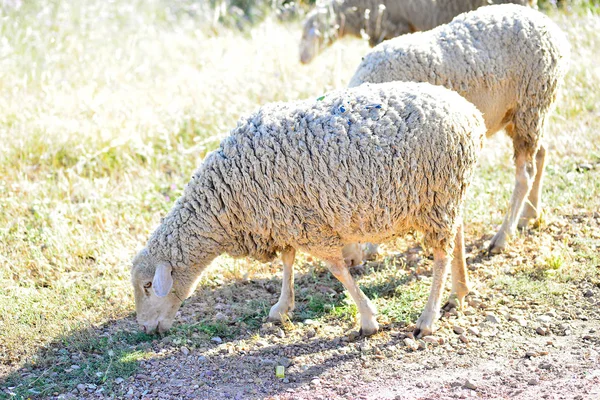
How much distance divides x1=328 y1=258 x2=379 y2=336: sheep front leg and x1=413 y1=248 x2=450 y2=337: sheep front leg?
0.28 meters

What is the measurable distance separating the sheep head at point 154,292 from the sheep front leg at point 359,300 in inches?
37.1

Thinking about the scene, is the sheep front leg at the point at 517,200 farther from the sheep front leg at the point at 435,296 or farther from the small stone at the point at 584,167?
the small stone at the point at 584,167

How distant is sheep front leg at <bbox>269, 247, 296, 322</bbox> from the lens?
4.96m

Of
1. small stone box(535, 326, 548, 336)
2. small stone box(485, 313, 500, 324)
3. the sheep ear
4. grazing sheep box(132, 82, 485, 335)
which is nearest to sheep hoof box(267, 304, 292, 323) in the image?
grazing sheep box(132, 82, 485, 335)

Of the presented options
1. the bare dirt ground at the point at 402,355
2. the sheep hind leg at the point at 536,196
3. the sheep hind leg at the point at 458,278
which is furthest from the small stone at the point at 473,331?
the sheep hind leg at the point at 536,196

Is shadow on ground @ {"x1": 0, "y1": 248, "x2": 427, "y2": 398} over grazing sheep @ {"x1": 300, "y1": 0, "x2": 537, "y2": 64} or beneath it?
beneath

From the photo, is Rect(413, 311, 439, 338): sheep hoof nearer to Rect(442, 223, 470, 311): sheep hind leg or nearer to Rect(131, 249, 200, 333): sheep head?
Rect(442, 223, 470, 311): sheep hind leg

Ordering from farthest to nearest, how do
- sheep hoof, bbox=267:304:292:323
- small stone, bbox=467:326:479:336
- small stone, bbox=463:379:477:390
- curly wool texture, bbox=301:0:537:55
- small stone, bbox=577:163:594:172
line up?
curly wool texture, bbox=301:0:537:55 < small stone, bbox=577:163:594:172 < sheep hoof, bbox=267:304:292:323 < small stone, bbox=467:326:479:336 < small stone, bbox=463:379:477:390

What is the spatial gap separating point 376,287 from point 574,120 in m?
3.64

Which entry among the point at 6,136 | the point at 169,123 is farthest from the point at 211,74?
the point at 6,136

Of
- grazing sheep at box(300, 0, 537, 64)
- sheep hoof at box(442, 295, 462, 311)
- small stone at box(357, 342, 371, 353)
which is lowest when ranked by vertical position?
sheep hoof at box(442, 295, 462, 311)

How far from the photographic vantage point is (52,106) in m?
7.93

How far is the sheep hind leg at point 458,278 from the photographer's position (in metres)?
4.82

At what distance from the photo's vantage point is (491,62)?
5.27 meters
